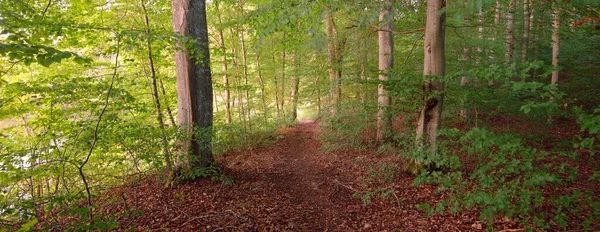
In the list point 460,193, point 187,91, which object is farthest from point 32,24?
point 460,193

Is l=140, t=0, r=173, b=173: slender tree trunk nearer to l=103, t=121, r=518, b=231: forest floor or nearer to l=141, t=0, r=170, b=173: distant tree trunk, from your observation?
l=141, t=0, r=170, b=173: distant tree trunk

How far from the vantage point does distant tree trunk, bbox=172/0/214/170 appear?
591cm

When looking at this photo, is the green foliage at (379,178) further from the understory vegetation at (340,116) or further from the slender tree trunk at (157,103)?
the slender tree trunk at (157,103)

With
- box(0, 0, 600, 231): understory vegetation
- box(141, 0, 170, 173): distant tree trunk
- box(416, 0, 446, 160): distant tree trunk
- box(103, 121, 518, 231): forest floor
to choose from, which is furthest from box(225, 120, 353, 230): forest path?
box(416, 0, 446, 160): distant tree trunk

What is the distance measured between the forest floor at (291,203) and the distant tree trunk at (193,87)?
70cm

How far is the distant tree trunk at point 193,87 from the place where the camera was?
5.91m

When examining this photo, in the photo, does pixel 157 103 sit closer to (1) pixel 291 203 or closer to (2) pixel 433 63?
(1) pixel 291 203

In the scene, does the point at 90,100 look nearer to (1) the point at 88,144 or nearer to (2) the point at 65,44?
(1) the point at 88,144

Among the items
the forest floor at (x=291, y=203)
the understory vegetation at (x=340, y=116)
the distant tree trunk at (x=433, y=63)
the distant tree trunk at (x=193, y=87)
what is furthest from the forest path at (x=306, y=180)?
the distant tree trunk at (x=433, y=63)

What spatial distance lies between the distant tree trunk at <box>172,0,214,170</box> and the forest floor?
2.31 feet

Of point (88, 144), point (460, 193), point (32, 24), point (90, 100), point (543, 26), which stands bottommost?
point (460, 193)

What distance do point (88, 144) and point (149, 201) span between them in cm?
176

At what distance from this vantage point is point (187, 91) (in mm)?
6102

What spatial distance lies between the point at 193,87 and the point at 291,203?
324 centimetres
